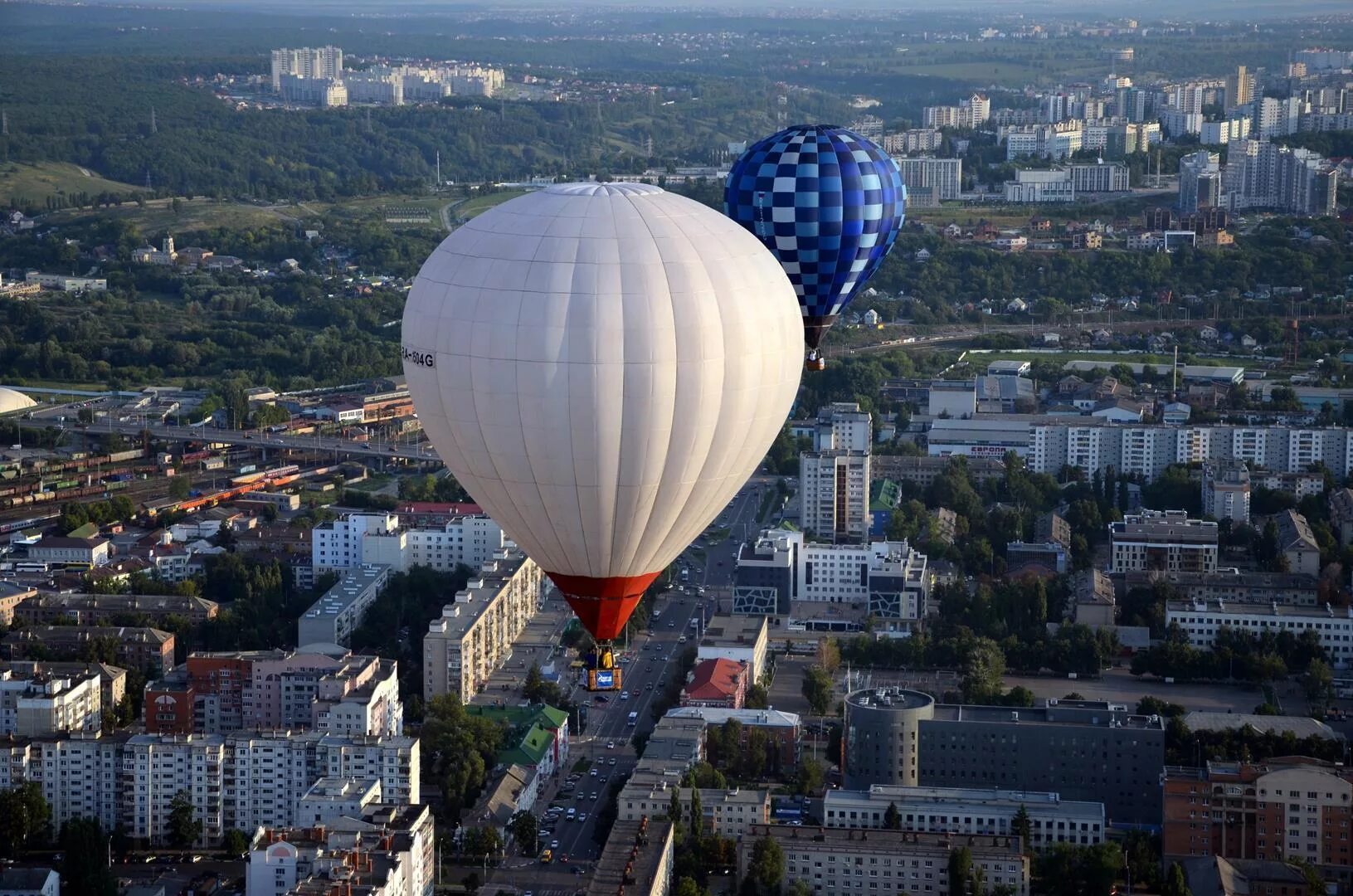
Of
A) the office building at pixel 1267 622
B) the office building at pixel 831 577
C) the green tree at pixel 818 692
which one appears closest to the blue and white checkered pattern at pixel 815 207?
the green tree at pixel 818 692

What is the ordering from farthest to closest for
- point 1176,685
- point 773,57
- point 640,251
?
point 773,57, point 1176,685, point 640,251

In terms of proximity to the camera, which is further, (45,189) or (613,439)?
(45,189)

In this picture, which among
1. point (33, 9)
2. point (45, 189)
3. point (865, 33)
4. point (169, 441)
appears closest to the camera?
point (169, 441)

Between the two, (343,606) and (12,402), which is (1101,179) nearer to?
(12,402)

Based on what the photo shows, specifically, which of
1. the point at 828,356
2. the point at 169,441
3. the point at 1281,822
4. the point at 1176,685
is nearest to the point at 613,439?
the point at 1281,822

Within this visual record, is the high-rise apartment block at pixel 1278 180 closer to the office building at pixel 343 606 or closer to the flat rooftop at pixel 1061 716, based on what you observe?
the office building at pixel 343 606

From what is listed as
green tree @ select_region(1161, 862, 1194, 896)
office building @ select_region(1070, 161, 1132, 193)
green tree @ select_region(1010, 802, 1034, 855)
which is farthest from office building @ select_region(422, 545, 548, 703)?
office building @ select_region(1070, 161, 1132, 193)

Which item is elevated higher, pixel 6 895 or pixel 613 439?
pixel 613 439

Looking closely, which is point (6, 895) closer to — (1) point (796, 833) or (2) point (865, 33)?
(1) point (796, 833)
